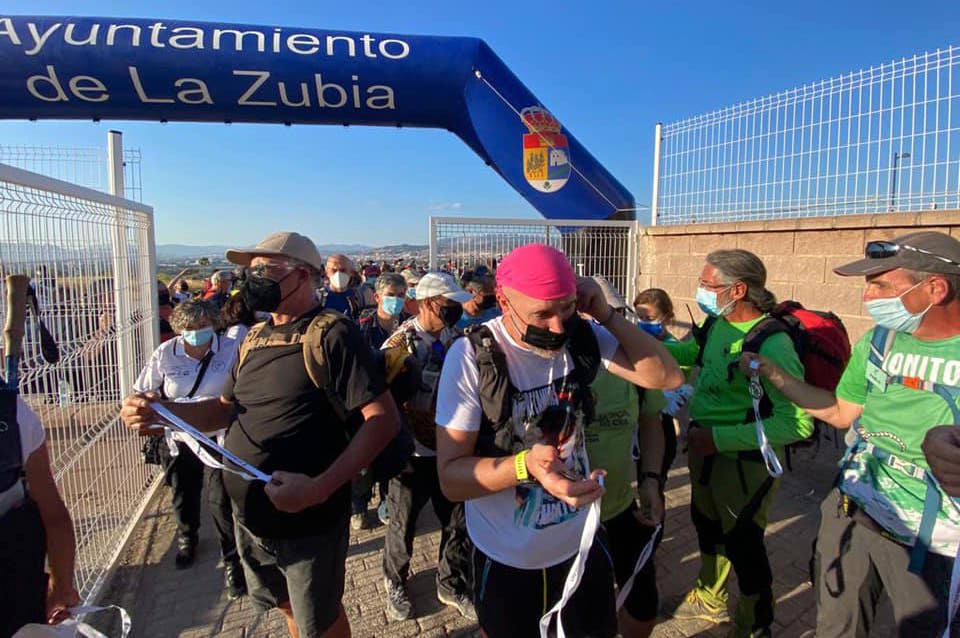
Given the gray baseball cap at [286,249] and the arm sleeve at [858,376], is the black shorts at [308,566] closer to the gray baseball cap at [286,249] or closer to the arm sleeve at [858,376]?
the gray baseball cap at [286,249]

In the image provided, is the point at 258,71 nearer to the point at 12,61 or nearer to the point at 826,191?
the point at 12,61

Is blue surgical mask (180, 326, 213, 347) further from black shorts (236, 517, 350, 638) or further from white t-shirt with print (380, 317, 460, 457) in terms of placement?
black shorts (236, 517, 350, 638)

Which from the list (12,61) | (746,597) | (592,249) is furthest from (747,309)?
(12,61)

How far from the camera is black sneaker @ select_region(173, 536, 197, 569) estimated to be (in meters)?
3.51

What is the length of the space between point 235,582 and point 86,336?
180 centimetres

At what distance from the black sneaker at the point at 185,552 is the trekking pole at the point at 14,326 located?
2388mm

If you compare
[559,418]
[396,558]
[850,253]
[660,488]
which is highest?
[850,253]

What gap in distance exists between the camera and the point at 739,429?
2.44 m

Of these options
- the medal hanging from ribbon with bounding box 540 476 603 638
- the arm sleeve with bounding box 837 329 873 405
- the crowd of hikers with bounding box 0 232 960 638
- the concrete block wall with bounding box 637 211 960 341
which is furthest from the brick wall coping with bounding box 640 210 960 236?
the medal hanging from ribbon with bounding box 540 476 603 638

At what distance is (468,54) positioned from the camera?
7156mm

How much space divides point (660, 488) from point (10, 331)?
8.63 ft

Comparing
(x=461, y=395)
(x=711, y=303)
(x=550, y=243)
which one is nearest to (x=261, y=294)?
(x=461, y=395)

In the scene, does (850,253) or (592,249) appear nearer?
(850,253)

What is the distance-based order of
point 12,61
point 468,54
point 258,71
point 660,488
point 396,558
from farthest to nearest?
point 468,54 → point 258,71 → point 12,61 → point 396,558 → point 660,488
